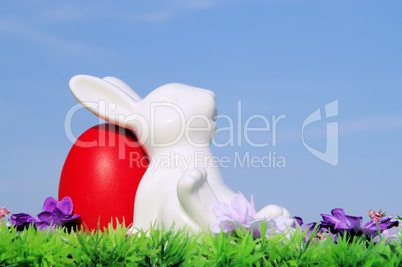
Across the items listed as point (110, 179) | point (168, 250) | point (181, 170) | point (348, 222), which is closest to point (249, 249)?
point (168, 250)

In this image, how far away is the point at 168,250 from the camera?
2398mm

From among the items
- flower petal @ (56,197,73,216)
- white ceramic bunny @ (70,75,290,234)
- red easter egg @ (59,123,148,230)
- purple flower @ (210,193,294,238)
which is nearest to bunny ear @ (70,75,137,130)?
white ceramic bunny @ (70,75,290,234)

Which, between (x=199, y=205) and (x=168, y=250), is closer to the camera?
(x=168, y=250)

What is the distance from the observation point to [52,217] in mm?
3854

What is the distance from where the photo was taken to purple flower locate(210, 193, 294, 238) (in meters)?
2.86

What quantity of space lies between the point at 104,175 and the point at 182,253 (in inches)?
62.7

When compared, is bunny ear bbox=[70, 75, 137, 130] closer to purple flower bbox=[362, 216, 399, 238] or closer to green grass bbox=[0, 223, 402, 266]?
green grass bbox=[0, 223, 402, 266]

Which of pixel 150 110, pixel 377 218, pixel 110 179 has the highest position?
pixel 150 110

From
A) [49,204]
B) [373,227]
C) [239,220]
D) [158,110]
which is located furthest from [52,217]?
[373,227]

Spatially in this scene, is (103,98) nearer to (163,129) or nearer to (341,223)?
(163,129)

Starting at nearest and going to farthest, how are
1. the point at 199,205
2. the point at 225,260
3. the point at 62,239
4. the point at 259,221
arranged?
the point at 225,260 → the point at 62,239 → the point at 259,221 → the point at 199,205

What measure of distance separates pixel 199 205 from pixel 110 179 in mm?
910

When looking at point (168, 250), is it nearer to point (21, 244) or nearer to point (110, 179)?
point (21, 244)

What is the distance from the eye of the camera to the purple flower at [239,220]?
2859 mm
